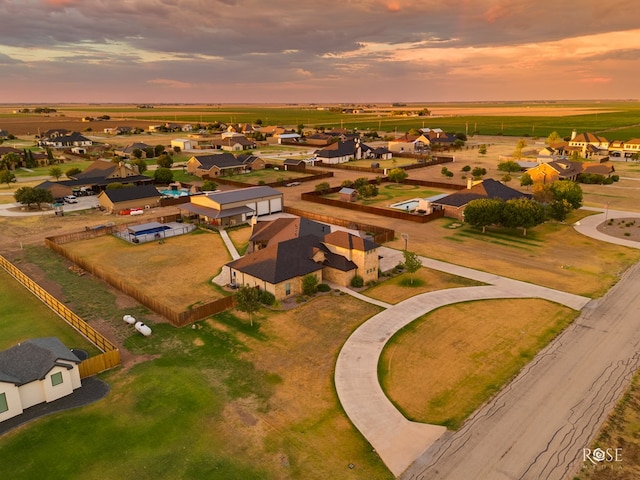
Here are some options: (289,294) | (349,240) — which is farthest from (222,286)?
(349,240)

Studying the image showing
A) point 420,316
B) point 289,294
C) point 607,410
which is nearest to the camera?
point 607,410

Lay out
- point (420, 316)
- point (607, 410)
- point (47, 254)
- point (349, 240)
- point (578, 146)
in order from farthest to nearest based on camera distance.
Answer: point (578, 146), point (47, 254), point (349, 240), point (420, 316), point (607, 410)

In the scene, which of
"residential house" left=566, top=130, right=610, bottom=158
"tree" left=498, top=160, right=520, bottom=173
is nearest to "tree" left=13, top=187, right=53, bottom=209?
"tree" left=498, top=160, right=520, bottom=173

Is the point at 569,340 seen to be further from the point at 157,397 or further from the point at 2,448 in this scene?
the point at 2,448

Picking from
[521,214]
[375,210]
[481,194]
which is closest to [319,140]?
[375,210]

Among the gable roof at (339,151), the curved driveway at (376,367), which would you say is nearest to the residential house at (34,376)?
the curved driveway at (376,367)

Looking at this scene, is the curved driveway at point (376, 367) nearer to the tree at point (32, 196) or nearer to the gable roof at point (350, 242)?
the gable roof at point (350, 242)

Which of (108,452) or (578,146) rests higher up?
(578,146)

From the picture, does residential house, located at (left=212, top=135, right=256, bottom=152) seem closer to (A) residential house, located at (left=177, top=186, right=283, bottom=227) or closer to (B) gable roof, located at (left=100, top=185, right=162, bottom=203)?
(B) gable roof, located at (left=100, top=185, right=162, bottom=203)
